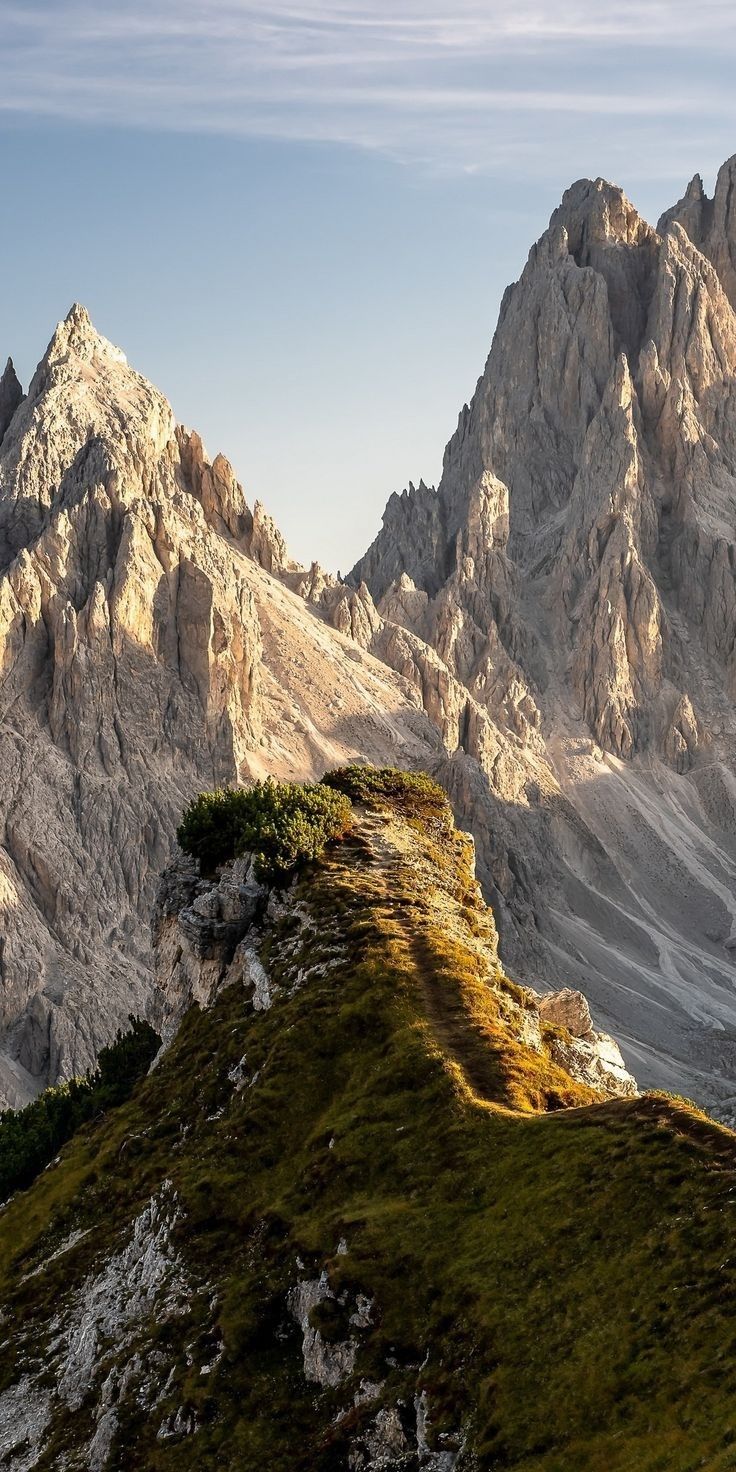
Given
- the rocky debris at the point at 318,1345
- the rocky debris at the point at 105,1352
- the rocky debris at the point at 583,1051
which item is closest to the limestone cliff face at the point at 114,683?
the rocky debris at the point at 583,1051

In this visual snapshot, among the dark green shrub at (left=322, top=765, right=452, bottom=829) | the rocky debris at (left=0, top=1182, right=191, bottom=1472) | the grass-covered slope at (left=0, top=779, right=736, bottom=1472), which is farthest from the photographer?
the dark green shrub at (left=322, top=765, right=452, bottom=829)

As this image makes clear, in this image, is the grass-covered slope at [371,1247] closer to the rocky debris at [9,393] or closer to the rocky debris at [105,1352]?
the rocky debris at [105,1352]

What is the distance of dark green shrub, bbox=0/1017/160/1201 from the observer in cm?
4922

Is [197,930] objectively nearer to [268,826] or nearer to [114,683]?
[268,826]

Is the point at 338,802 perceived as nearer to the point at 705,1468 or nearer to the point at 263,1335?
the point at 263,1335

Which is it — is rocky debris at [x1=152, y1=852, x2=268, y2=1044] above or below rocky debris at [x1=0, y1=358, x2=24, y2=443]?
below

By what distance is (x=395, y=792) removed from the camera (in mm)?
52312

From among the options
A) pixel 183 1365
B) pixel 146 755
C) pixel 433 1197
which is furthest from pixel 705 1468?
pixel 146 755

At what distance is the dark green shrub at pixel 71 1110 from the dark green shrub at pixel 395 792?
10091mm

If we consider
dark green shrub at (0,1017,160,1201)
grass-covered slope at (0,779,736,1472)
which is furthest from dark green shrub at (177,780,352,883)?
dark green shrub at (0,1017,160,1201)

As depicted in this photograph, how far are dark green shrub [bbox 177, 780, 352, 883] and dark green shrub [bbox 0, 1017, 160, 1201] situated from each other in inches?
257

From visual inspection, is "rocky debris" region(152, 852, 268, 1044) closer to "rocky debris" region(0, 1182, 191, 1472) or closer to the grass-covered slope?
the grass-covered slope

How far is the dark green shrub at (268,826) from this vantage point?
4531 cm

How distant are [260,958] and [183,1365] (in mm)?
14543
